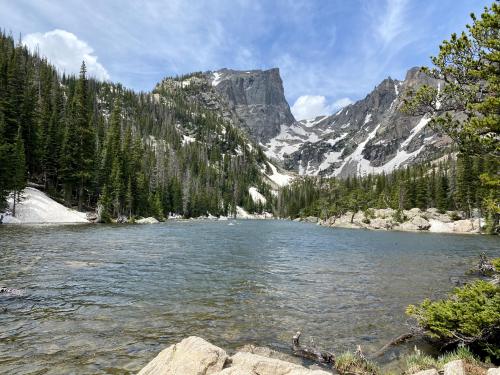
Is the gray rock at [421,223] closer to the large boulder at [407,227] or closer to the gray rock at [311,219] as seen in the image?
the large boulder at [407,227]

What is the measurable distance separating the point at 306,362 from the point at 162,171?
13266 centimetres

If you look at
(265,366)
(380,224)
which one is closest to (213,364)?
(265,366)

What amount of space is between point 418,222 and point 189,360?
3938 inches

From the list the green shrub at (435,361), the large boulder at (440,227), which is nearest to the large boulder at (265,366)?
the green shrub at (435,361)

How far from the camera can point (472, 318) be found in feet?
31.1

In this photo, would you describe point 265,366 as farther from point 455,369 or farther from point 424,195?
point 424,195

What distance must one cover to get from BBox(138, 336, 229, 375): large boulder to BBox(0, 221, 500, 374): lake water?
2206 millimetres

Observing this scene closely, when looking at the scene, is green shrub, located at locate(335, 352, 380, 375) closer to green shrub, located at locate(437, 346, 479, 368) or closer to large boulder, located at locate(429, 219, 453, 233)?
green shrub, located at locate(437, 346, 479, 368)

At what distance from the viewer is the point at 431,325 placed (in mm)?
10648

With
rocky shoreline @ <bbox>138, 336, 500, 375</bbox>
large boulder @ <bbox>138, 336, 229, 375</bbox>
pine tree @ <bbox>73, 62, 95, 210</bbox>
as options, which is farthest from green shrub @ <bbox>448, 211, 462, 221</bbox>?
large boulder @ <bbox>138, 336, 229, 375</bbox>

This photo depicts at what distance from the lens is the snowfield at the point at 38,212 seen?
54969 mm

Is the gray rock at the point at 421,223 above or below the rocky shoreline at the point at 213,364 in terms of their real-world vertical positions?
above

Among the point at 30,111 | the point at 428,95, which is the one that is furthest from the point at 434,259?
the point at 30,111

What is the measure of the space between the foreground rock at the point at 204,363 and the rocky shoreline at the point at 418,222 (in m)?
88.1
